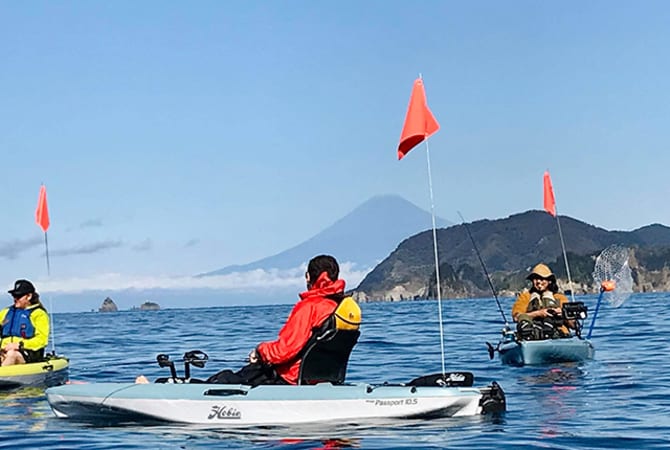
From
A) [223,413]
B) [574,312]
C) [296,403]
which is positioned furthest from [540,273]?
[223,413]

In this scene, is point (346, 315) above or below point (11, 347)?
above

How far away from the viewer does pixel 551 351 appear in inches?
689

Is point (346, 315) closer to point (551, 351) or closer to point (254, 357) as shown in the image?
point (254, 357)

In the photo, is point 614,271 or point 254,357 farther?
point 614,271

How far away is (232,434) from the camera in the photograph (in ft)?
34.5

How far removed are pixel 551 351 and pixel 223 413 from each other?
26.8ft

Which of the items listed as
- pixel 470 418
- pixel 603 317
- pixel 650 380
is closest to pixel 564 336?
pixel 650 380

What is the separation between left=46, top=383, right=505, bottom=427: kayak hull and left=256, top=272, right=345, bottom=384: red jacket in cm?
35

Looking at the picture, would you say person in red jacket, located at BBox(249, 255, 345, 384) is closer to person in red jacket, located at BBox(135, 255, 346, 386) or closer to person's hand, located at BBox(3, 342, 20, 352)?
person in red jacket, located at BBox(135, 255, 346, 386)

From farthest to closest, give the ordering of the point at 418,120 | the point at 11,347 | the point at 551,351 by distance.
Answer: the point at 551,351 → the point at 11,347 → the point at 418,120

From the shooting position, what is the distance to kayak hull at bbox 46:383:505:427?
10.8 meters

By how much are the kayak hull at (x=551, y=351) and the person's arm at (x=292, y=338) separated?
24.8ft

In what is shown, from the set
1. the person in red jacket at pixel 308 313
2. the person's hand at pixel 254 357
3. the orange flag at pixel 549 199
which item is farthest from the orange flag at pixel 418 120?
the orange flag at pixel 549 199

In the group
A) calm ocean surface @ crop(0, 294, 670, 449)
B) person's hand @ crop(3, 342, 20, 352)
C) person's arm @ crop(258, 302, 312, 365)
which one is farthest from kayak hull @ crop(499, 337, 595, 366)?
person's hand @ crop(3, 342, 20, 352)
